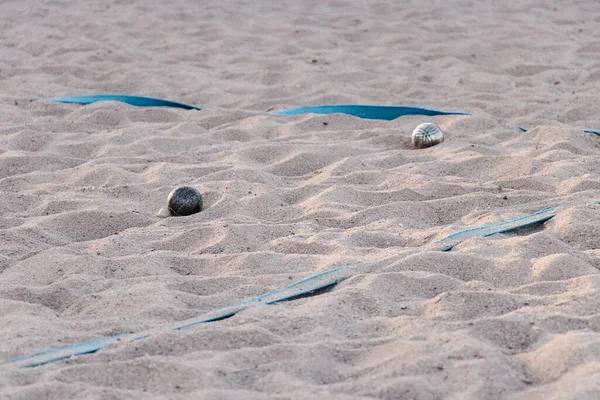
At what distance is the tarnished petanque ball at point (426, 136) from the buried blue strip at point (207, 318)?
1.65 metres

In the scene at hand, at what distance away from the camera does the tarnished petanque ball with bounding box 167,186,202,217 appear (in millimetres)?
3578

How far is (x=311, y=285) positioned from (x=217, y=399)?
0.75 meters

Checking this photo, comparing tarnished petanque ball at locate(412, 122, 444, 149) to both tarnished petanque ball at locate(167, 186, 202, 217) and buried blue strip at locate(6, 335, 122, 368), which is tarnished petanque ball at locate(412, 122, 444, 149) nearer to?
tarnished petanque ball at locate(167, 186, 202, 217)

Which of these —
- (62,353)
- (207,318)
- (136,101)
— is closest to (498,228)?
(207,318)

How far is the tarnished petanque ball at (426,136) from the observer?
14.6ft

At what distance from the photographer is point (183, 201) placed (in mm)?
3582

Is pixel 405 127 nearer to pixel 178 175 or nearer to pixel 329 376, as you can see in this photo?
pixel 178 175

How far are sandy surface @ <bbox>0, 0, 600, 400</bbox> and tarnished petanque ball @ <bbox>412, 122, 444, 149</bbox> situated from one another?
8 centimetres

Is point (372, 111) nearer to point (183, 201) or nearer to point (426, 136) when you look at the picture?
point (426, 136)

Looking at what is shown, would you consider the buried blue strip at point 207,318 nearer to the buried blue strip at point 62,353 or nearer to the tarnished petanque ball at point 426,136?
the buried blue strip at point 62,353

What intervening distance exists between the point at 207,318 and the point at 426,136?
213 cm

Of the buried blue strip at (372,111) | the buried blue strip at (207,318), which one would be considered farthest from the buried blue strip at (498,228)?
the buried blue strip at (372,111)

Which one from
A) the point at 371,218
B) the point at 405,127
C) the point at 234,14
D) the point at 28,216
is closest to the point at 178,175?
the point at 28,216

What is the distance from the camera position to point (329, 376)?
91.0 inches
